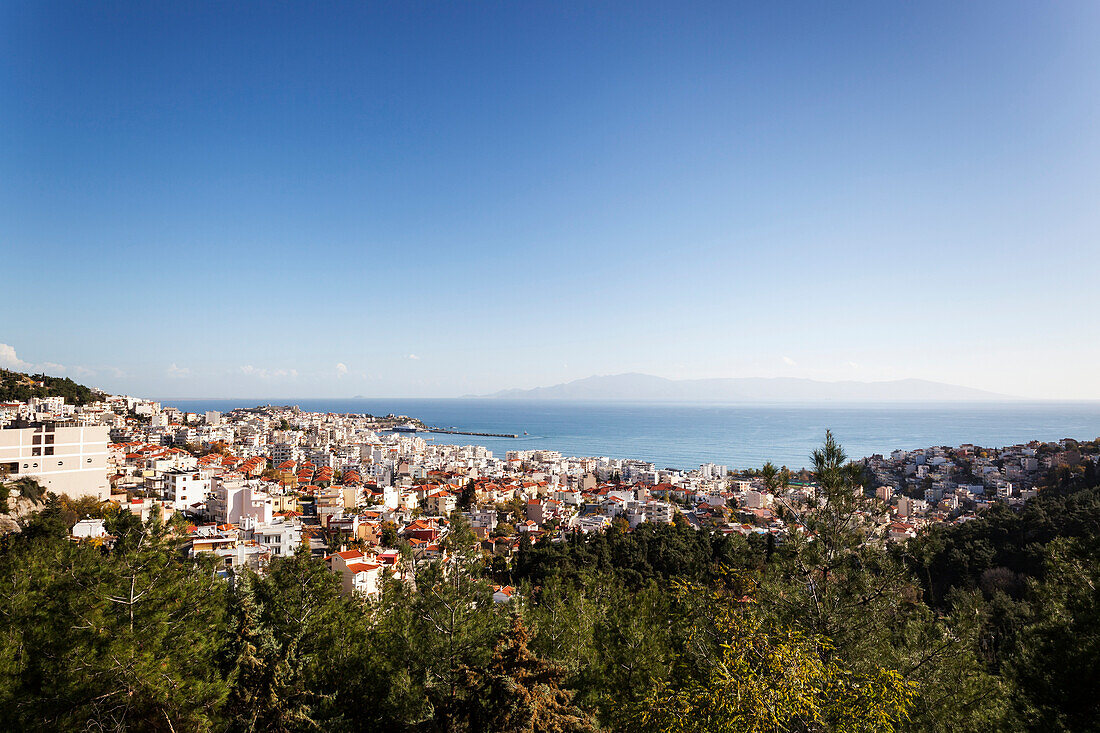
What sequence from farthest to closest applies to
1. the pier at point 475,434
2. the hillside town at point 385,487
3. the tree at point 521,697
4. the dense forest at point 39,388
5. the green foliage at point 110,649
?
1. the pier at point 475,434
2. the dense forest at point 39,388
3. the hillside town at point 385,487
4. the tree at point 521,697
5. the green foliage at point 110,649

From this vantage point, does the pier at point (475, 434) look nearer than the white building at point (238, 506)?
No

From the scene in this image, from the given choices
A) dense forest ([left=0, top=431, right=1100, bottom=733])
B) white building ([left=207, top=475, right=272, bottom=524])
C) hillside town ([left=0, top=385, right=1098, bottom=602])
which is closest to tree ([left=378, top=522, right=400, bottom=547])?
hillside town ([left=0, top=385, right=1098, bottom=602])

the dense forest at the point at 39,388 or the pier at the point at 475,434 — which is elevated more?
the dense forest at the point at 39,388

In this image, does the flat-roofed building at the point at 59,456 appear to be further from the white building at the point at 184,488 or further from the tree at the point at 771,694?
the tree at the point at 771,694

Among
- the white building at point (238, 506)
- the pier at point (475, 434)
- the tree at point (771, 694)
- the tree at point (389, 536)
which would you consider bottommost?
the pier at point (475, 434)

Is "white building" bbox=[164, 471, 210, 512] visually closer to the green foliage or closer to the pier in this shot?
the green foliage

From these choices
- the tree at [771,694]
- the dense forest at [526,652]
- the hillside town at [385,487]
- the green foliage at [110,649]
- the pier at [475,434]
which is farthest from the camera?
the pier at [475,434]

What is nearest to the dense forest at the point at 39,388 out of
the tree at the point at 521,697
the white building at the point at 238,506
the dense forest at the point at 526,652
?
the white building at the point at 238,506
